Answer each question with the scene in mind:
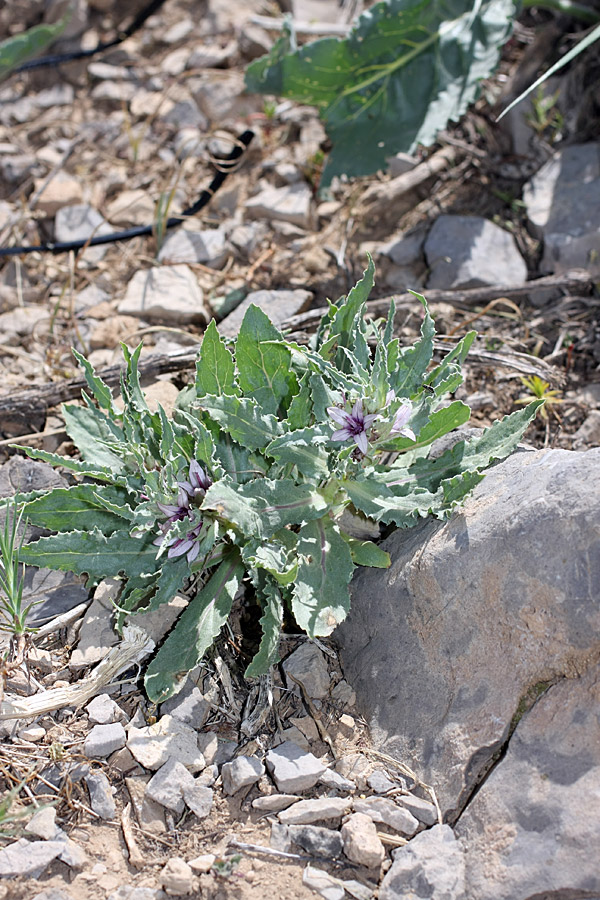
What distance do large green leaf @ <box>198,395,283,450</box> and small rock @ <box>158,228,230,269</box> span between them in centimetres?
200

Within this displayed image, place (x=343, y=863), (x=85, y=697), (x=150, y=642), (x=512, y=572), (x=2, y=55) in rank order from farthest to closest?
(x=2, y=55), (x=150, y=642), (x=85, y=697), (x=512, y=572), (x=343, y=863)

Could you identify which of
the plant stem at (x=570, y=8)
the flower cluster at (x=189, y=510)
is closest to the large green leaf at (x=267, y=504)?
the flower cluster at (x=189, y=510)

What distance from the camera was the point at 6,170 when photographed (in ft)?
16.8

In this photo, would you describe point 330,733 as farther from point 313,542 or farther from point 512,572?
point 512,572

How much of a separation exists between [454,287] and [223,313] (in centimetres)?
123

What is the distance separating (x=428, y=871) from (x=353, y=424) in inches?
51.7

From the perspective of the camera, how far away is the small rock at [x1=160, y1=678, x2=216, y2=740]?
2627 mm

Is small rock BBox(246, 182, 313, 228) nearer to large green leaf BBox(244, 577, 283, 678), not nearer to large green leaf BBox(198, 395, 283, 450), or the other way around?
large green leaf BBox(198, 395, 283, 450)

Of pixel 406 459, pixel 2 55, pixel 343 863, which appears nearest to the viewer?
pixel 343 863

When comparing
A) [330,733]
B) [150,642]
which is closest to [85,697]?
[150,642]

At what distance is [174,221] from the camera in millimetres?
4734

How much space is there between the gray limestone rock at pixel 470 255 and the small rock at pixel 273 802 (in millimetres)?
2839

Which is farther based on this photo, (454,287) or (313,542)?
(454,287)

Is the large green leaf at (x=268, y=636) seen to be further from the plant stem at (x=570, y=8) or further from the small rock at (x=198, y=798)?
the plant stem at (x=570, y=8)
